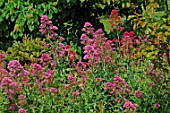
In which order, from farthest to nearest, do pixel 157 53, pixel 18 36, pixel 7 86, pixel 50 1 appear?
1. pixel 18 36
2. pixel 50 1
3. pixel 7 86
4. pixel 157 53

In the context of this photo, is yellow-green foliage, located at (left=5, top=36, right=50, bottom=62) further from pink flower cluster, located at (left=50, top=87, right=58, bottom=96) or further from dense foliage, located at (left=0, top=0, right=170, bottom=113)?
pink flower cluster, located at (left=50, top=87, right=58, bottom=96)

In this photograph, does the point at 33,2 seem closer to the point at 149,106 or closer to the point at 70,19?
the point at 70,19

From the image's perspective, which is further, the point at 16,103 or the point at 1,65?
the point at 1,65

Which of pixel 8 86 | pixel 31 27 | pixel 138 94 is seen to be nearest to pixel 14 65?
pixel 8 86

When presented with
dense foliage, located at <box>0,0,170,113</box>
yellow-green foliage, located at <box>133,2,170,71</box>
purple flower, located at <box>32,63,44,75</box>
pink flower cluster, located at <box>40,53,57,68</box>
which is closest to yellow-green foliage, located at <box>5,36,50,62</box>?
dense foliage, located at <box>0,0,170,113</box>

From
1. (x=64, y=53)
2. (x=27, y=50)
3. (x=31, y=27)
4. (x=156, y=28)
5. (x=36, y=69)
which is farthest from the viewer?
(x=31, y=27)

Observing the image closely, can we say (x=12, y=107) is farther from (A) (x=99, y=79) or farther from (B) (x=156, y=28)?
(B) (x=156, y=28)

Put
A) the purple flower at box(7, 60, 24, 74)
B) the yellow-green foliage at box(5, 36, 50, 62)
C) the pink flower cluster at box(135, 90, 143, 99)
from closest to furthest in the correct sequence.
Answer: the purple flower at box(7, 60, 24, 74)
the pink flower cluster at box(135, 90, 143, 99)
the yellow-green foliage at box(5, 36, 50, 62)

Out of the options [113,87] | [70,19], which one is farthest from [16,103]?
[70,19]

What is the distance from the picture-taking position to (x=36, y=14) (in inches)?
210

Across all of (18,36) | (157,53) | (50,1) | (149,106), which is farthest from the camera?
(18,36)

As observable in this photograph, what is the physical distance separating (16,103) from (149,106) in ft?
3.90

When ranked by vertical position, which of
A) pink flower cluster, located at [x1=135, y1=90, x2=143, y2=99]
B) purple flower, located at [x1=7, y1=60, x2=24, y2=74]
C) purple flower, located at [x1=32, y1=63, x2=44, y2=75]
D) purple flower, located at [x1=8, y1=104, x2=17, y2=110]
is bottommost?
pink flower cluster, located at [x1=135, y1=90, x2=143, y2=99]

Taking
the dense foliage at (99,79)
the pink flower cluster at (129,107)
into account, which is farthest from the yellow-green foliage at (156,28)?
the pink flower cluster at (129,107)
